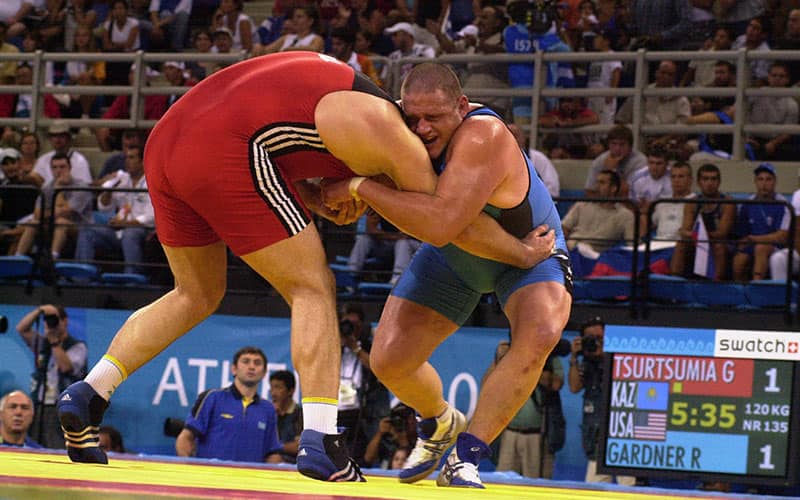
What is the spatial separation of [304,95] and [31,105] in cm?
759

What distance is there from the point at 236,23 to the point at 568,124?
3.43 metres

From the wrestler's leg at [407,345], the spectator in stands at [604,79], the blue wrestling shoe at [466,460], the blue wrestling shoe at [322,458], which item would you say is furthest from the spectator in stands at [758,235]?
the blue wrestling shoe at [322,458]

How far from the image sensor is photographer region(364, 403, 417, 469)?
7.82m

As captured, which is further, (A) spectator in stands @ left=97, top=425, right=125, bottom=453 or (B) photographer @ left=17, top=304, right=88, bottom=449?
(B) photographer @ left=17, top=304, right=88, bottom=449

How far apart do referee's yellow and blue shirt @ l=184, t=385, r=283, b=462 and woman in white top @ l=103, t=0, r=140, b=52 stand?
16.5ft

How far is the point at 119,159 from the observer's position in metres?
10.1

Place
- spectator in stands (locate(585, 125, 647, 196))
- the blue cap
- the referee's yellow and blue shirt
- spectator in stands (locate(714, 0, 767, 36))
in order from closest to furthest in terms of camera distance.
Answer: the referee's yellow and blue shirt, the blue cap, spectator in stands (locate(585, 125, 647, 196)), spectator in stands (locate(714, 0, 767, 36))

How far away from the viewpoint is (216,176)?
3.82 meters

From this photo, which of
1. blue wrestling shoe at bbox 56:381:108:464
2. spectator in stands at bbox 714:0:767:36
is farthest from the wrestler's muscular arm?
spectator in stands at bbox 714:0:767:36

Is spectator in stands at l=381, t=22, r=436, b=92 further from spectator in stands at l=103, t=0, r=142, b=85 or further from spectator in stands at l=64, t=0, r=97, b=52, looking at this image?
spectator in stands at l=64, t=0, r=97, b=52

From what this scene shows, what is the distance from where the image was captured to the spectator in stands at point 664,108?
9.35 meters

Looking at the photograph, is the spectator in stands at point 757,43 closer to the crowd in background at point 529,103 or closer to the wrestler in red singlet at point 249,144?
the crowd in background at point 529,103

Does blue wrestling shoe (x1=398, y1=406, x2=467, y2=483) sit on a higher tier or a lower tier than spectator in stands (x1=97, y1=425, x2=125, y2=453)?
higher

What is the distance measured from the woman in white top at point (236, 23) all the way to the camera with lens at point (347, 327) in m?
3.92
